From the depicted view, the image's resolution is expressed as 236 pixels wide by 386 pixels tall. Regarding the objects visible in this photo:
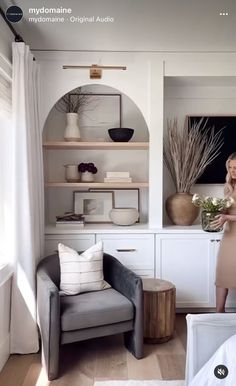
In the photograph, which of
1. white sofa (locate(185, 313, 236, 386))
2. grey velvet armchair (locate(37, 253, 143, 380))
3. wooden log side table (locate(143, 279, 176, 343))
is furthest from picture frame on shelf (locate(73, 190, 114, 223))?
white sofa (locate(185, 313, 236, 386))

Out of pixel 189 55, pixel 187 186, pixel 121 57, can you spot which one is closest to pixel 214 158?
pixel 187 186

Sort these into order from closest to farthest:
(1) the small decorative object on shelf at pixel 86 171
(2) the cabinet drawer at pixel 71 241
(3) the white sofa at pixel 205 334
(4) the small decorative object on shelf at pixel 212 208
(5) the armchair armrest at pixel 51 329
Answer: (3) the white sofa at pixel 205 334 < (5) the armchair armrest at pixel 51 329 < (4) the small decorative object on shelf at pixel 212 208 < (2) the cabinet drawer at pixel 71 241 < (1) the small decorative object on shelf at pixel 86 171

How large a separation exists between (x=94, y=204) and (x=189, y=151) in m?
1.08

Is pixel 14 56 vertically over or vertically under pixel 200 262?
over

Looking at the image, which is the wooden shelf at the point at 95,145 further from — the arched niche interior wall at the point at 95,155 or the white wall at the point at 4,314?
the white wall at the point at 4,314

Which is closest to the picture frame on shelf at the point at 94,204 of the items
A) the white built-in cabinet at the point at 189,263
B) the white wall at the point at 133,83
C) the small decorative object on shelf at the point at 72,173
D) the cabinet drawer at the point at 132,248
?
the small decorative object on shelf at the point at 72,173

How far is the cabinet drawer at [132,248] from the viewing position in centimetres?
329

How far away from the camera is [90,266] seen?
9.04ft

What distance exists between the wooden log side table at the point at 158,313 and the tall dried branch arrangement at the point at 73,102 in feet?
6.20

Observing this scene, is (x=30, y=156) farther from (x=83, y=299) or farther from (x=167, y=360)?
(x=167, y=360)

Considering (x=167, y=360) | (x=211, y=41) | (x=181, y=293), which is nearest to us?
(x=167, y=360)

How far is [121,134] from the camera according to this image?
3.39 metres

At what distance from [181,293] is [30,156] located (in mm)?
1829

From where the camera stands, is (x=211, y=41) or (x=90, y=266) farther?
(x=211, y=41)
